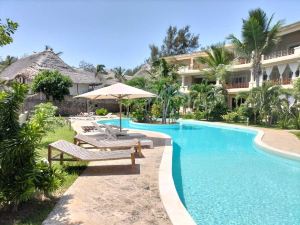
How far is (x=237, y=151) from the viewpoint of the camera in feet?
44.5

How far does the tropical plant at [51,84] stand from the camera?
3381 cm

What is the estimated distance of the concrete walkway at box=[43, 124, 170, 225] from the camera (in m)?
4.77

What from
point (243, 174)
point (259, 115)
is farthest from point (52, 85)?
point (243, 174)

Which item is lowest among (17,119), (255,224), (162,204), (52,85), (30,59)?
(255,224)

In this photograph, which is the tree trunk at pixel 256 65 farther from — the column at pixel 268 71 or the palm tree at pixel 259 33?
the column at pixel 268 71

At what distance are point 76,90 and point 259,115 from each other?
28.3m

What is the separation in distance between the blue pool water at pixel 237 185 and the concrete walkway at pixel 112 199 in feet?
3.56

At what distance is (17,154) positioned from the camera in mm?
4738

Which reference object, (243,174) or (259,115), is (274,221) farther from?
(259,115)

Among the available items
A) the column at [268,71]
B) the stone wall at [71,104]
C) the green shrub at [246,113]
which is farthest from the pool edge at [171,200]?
the stone wall at [71,104]

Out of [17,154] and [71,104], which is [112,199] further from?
[71,104]

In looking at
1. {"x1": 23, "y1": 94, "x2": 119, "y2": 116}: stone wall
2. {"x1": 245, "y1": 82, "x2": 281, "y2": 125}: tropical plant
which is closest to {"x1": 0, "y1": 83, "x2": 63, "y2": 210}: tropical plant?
{"x1": 245, "y1": 82, "x2": 281, "y2": 125}: tropical plant

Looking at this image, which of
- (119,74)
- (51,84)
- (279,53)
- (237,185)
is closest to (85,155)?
(237,185)

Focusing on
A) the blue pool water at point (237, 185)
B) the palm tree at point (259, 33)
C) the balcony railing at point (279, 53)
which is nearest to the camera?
the blue pool water at point (237, 185)
